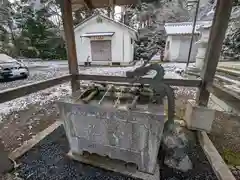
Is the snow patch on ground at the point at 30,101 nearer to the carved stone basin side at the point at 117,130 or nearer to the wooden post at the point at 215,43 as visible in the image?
the carved stone basin side at the point at 117,130

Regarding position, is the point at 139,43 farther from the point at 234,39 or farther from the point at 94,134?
the point at 94,134

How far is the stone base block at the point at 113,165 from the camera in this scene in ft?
5.53

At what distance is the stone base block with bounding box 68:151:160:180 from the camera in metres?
1.68

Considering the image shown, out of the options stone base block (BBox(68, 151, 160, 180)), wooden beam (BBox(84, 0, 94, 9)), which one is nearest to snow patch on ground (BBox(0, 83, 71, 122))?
stone base block (BBox(68, 151, 160, 180))

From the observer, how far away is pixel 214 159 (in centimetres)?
189

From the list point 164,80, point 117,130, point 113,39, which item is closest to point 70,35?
point 164,80

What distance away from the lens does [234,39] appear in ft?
30.7

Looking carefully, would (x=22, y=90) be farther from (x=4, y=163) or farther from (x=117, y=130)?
(x=117, y=130)

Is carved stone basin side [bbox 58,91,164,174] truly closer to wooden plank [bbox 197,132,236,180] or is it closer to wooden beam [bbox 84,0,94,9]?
wooden plank [bbox 197,132,236,180]

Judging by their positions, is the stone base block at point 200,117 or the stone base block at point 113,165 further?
the stone base block at point 200,117

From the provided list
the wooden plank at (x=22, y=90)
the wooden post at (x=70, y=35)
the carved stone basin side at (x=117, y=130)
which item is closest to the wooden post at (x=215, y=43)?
the carved stone basin side at (x=117, y=130)

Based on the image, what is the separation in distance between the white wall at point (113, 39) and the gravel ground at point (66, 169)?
10411 millimetres

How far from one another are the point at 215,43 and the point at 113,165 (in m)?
1.96

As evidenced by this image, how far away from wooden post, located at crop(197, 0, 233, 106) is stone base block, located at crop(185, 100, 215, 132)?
119 mm
